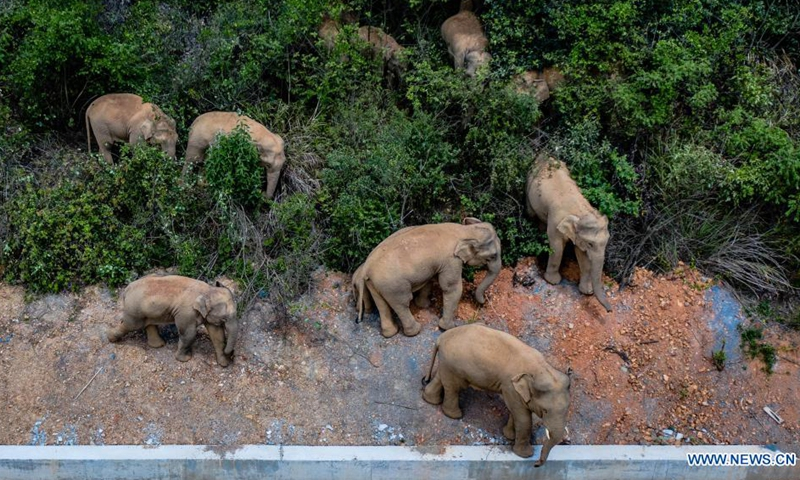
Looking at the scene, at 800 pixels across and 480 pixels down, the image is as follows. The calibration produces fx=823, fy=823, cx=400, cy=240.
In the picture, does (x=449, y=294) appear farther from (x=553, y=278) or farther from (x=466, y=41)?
(x=466, y=41)

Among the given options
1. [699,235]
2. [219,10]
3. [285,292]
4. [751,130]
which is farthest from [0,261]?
[751,130]

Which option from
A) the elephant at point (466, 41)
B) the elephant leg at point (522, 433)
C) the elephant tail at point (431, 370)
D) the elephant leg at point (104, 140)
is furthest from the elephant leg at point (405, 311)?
the elephant leg at point (104, 140)

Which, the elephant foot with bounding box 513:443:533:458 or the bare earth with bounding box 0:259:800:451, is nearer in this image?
the elephant foot with bounding box 513:443:533:458

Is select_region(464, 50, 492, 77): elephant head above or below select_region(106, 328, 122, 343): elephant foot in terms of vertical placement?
above

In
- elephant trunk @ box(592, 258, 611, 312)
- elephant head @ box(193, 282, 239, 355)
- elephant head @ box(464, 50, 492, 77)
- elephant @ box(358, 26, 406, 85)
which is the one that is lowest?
elephant trunk @ box(592, 258, 611, 312)

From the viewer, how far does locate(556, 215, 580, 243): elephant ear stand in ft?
32.5

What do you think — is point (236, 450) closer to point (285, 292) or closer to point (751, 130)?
point (285, 292)

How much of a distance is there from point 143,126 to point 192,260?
209 centimetres

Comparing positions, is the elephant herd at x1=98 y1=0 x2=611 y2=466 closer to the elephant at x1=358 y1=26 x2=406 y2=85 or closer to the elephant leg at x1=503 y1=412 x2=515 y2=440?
the elephant leg at x1=503 y1=412 x2=515 y2=440

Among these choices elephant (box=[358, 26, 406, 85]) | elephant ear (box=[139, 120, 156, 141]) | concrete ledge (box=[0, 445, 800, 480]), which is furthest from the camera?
elephant (box=[358, 26, 406, 85])

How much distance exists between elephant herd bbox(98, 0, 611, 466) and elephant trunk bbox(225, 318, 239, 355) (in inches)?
0.4

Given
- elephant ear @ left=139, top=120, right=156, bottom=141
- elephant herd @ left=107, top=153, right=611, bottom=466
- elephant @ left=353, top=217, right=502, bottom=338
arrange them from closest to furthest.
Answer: elephant herd @ left=107, top=153, right=611, bottom=466
elephant @ left=353, top=217, right=502, bottom=338
elephant ear @ left=139, top=120, right=156, bottom=141

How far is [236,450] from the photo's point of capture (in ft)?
28.5

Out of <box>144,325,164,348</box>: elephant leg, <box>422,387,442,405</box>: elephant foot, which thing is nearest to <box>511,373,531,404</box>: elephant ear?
<box>422,387,442,405</box>: elephant foot
